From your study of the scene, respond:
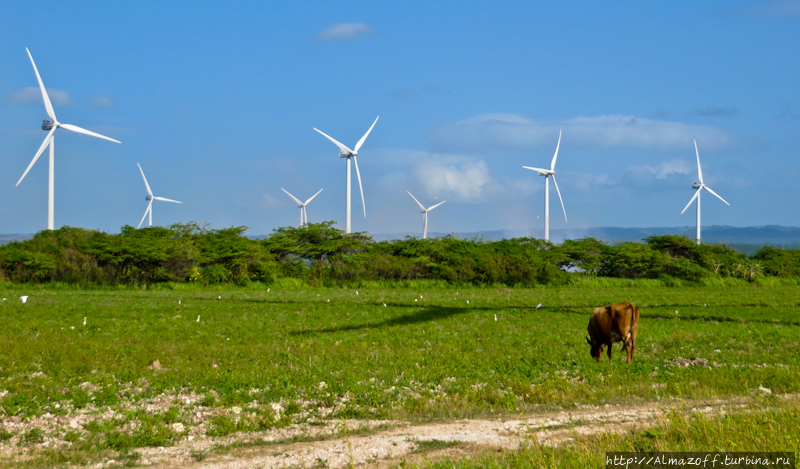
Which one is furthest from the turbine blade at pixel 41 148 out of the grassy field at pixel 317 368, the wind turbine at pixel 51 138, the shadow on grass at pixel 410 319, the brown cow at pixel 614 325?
the brown cow at pixel 614 325

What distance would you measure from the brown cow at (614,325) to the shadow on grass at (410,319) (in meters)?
14.5

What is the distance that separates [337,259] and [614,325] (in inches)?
1579

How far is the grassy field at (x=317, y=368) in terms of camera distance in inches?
421

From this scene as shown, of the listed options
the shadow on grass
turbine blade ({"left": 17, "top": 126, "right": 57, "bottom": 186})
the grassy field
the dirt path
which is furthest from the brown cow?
turbine blade ({"left": 17, "top": 126, "right": 57, "bottom": 186})

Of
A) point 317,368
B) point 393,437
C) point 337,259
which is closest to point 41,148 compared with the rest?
point 337,259

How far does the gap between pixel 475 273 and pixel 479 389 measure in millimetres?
31510

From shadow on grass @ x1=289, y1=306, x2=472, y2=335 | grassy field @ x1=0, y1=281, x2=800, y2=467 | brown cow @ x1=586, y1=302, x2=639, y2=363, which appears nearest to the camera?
brown cow @ x1=586, y1=302, x2=639, y2=363

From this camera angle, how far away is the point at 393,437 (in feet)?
31.5

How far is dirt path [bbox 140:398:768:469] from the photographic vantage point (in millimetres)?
8523

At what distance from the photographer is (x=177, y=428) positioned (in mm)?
10289

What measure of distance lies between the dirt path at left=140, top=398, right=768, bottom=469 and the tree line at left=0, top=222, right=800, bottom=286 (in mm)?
32287

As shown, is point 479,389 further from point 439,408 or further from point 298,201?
point 298,201

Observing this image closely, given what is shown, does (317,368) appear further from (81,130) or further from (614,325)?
(81,130)

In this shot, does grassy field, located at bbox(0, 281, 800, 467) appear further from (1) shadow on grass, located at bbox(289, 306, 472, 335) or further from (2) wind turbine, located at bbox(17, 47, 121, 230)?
(2) wind turbine, located at bbox(17, 47, 121, 230)
